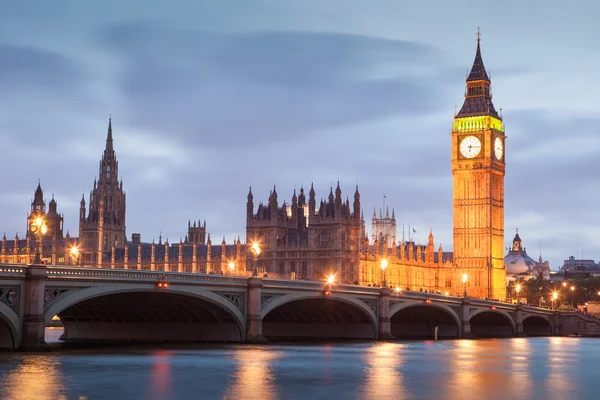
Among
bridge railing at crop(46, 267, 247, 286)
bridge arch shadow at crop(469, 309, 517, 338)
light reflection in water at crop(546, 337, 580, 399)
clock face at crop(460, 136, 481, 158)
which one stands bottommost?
light reflection in water at crop(546, 337, 580, 399)

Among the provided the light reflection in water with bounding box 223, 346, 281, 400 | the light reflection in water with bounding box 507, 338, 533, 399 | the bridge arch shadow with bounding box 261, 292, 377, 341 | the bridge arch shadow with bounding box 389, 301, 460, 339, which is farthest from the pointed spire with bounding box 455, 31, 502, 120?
the light reflection in water with bounding box 223, 346, 281, 400

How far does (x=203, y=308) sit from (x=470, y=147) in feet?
337

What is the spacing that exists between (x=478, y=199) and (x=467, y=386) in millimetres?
127439

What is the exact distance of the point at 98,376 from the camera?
5203 cm

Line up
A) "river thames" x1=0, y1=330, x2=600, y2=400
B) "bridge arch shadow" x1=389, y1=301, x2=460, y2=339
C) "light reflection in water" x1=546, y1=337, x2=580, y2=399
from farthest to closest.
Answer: "bridge arch shadow" x1=389, y1=301, x2=460, y2=339 → "light reflection in water" x1=546, y1=337, x2=580, y2=399 → "river thames" x1=0, y1=330, x2=600, y2=400

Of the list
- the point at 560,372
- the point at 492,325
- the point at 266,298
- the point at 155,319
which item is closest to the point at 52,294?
the point at 266,298

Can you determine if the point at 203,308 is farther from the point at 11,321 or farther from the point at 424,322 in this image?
the point at 424,322

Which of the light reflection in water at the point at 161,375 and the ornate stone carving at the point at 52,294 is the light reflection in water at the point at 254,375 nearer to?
the light reflection in water at the point at 161,375

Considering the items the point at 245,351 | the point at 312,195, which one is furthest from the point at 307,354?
the point at 312,195

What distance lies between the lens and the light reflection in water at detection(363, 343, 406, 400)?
4766 centimetres

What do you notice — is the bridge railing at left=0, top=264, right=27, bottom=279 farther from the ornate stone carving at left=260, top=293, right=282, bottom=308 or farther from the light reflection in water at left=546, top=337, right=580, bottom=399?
the light reflection in water at left=546, top=337, right=580, bottom=399

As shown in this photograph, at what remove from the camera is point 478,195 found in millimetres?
177625

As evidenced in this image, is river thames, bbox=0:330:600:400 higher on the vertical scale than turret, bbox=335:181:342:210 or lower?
lower

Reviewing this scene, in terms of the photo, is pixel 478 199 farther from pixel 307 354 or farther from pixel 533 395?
pixel 533 395
